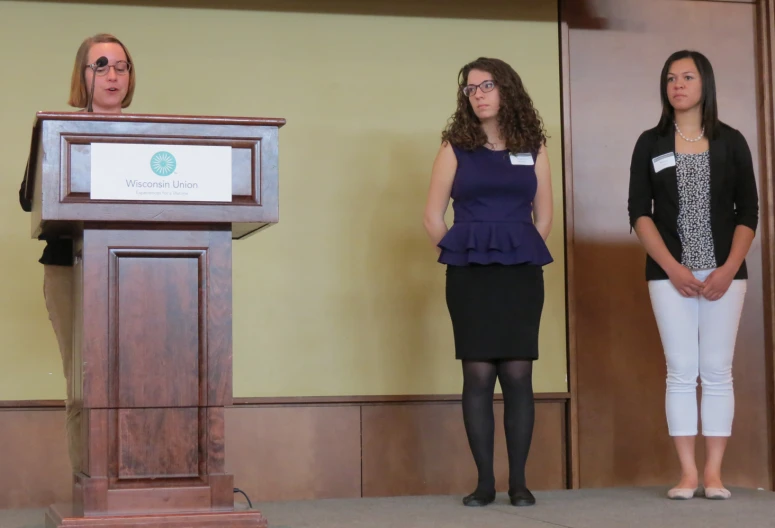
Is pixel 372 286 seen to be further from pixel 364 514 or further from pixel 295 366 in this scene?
pixel 364 514

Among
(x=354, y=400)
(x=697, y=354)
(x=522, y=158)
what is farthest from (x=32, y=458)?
(x=697, y=354)

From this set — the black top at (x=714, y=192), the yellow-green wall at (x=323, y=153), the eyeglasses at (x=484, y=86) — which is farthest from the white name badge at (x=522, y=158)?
the yellow-green wall at (x=323, y=153)

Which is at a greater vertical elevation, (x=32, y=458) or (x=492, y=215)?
(x=492, y=215)

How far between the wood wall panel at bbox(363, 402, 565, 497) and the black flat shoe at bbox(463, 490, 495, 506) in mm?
982

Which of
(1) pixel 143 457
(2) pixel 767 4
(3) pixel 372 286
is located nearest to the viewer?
(1) pixel 143 457

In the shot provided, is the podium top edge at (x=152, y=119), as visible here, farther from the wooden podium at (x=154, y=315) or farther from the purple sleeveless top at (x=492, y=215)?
the purple sleeveless top at (x=492, y=215)

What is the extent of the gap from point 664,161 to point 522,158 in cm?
57

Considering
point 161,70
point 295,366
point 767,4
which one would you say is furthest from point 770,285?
point 161,70

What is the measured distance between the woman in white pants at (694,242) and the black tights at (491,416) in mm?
569

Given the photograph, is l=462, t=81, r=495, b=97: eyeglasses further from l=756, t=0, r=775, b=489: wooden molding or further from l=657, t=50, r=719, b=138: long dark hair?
Result: l=756, t=0, r=775, b=489: wooden molding

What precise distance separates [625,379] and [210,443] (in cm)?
252

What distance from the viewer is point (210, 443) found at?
2.51 metres

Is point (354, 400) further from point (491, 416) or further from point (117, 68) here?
point (117, 68)

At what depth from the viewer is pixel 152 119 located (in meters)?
2.47
